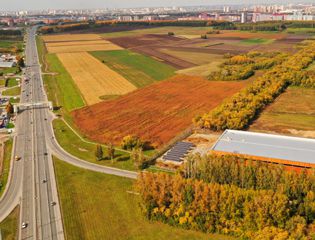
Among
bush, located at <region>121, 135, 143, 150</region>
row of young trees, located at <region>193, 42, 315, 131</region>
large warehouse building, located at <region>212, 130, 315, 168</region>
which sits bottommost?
bush, located at <region>121, 135, 143, 150</region>

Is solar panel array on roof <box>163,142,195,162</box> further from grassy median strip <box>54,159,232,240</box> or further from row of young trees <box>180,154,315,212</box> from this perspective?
grassy median strip <box>54,159,232,240</box>

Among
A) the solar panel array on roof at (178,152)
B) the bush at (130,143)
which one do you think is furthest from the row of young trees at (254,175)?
the bush at (130,143)

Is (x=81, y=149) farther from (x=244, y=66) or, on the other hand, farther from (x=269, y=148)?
(x=244, y=66)

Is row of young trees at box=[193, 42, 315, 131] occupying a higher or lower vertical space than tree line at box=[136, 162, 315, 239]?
higher

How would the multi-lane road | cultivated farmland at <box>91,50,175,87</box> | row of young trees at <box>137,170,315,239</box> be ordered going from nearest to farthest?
row of young trees at <box>137,170,315,239</box> < the multi-lane road < cultivated farmland at <box>91,50,175,87</box>

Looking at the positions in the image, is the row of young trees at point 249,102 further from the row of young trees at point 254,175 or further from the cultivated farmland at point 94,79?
the cultivated farmland at point 94,79

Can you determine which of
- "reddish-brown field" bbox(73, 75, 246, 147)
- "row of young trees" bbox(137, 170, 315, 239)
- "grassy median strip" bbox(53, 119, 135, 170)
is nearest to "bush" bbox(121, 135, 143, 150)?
"grassy median strip" bbox(53, 119, 135, 170)

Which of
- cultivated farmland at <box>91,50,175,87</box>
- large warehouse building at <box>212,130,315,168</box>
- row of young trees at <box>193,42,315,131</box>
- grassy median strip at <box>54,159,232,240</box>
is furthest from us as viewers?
cultivated farmland at <box>91,50,175,87</box>
